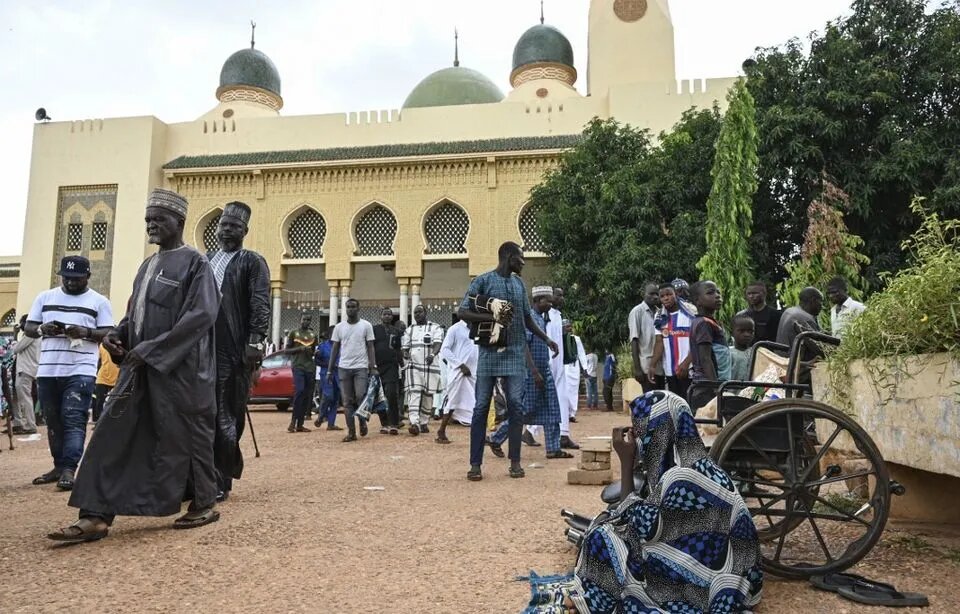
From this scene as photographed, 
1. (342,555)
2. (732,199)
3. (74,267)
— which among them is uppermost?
(732,199)

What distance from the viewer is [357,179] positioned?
874 inches

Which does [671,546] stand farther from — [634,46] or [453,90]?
[453,90]

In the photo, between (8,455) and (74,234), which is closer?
(8,455)

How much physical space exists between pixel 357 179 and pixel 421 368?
1445 cm

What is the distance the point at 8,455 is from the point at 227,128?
18830 mm

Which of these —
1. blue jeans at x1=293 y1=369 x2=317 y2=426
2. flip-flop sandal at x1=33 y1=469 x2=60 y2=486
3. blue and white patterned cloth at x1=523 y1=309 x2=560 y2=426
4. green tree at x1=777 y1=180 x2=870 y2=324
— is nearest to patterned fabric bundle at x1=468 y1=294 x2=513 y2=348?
blue and white patterned cloth at x1=523 y1=309 x2=560 y2=426

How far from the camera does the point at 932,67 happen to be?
13742 mm

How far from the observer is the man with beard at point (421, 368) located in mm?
8852

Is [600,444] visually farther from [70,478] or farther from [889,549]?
[70,478]

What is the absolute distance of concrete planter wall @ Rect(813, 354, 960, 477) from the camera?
254 centimetres

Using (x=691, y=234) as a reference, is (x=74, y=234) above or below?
above

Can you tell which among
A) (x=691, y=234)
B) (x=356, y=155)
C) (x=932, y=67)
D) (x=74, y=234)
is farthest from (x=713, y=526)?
(x=74, y=234)

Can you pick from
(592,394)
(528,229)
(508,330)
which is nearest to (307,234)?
(528,229)

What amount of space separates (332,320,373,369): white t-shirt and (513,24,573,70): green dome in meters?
19.7
